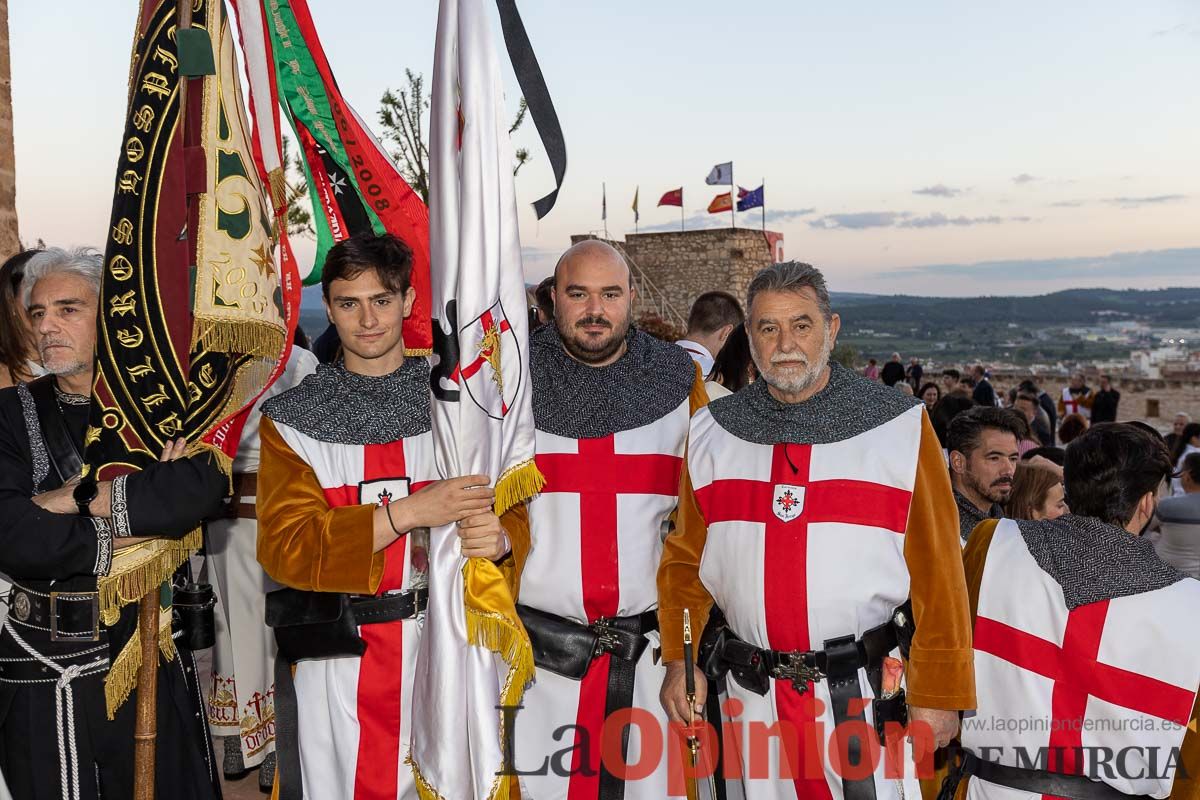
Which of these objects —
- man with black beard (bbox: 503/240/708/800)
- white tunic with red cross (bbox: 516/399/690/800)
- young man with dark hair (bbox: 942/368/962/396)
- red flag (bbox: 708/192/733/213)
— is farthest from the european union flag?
white tunic with red cross (bbox: 516/399/690/800)

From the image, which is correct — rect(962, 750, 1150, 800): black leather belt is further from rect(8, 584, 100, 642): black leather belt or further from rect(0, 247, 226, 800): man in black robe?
rect(8, 584, 100, 642): black leather belt

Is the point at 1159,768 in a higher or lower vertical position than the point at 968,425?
lower

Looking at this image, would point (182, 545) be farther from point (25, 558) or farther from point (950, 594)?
point (950, 594)

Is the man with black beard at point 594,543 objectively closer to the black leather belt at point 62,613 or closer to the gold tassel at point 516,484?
the gold tassel at point 516,484

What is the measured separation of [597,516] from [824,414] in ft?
2.49

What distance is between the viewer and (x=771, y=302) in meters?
2.64

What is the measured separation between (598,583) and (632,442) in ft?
1.44

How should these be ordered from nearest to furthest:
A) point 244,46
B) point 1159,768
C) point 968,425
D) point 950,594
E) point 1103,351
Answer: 1. point 1159,768
2. point 950,594
3. point 244,46
4. point 968,425
5. point 1103,351

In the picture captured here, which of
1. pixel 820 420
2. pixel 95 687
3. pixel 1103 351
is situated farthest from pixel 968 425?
pixel 1103 351

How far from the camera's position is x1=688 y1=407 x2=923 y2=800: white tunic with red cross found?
248cm

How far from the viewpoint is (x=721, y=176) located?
23547 mm

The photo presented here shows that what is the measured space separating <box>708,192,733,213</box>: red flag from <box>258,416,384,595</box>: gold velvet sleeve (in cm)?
2256

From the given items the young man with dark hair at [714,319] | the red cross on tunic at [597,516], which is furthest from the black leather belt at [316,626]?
the young man with dark hair at [714,319]

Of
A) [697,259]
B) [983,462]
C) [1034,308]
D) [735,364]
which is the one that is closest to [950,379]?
[697,259]
